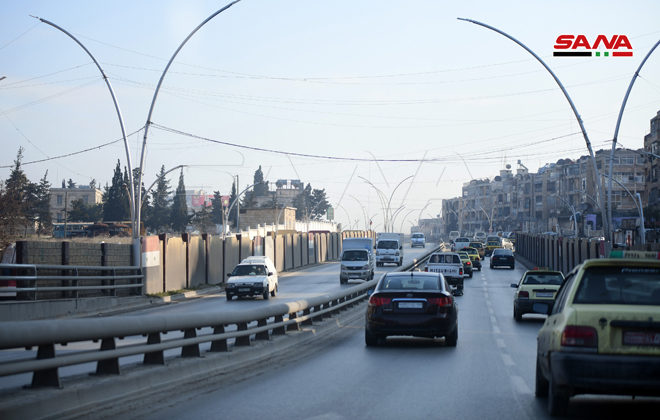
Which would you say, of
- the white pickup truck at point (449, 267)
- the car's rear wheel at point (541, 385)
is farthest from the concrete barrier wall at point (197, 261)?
the car's rear wheel at point (541, 385)

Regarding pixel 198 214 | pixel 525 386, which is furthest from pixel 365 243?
pixel 198 214

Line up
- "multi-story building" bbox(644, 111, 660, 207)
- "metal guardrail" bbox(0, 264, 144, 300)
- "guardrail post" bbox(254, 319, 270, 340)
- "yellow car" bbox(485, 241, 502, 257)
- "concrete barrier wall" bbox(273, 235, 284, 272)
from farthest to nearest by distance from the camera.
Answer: "multi-story building" bbox(644, 111, 660, 207)
"yellow car" bbox(485, 241, 502, 257)
"concrete barrier wall" bbox(273, 235, 284, 272)
"metal guardrail" bbox(0, 264, 144, 300)
"guardrail post" bbox(254, 319, 270, 340)

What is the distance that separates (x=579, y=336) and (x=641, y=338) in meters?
0.54

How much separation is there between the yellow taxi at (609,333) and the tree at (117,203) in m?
117

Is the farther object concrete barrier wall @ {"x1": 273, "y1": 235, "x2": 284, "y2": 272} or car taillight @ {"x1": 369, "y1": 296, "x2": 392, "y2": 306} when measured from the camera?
concrete barrier wall @ {"x1": 273, "y1": 235, "x2": 284, "y2": 272}

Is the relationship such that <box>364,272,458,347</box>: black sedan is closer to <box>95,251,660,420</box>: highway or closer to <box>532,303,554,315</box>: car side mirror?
<box>95,251,660,420</box>: highway

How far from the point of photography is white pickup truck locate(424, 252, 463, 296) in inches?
1321

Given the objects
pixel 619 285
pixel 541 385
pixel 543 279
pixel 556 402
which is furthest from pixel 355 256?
pixel 619 285

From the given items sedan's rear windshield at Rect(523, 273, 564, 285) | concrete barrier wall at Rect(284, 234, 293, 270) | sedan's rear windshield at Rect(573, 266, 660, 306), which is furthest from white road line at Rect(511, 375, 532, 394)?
concrete barrier wall at Rect(284, 234, 293, 270)

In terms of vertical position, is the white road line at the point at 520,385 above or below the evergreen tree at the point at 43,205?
below

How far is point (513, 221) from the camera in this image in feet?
607

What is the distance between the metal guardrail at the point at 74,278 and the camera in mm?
20597

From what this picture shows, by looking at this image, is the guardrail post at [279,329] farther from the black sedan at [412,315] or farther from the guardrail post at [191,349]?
the guardrail post at [191,349]

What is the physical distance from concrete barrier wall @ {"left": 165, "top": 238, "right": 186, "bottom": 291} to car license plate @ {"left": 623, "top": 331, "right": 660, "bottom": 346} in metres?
29.2
